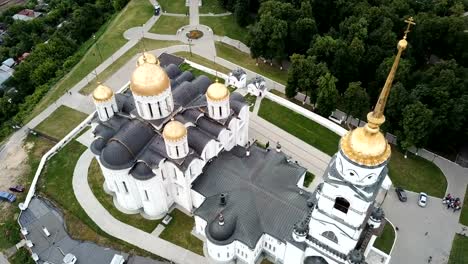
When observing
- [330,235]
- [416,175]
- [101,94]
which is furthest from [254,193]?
[416,175]

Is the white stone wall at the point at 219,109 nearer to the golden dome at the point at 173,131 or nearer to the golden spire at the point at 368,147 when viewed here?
the golden dome at the point at 173,131

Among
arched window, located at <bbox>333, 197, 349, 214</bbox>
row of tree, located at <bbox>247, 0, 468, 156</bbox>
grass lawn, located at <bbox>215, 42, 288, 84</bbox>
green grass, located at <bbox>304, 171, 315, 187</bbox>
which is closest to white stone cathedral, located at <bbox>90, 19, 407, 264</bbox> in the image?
arched window, located at <bbox>333, 197, 349, 214</bbox>

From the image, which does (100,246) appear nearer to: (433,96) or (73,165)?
(73,165)

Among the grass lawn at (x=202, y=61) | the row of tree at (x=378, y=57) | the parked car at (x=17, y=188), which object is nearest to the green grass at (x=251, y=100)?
the row of tree at (x=378, y=57)

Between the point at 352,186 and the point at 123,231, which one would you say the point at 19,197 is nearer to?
the point at 123,231

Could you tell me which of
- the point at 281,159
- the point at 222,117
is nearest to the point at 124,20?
the point at 222,117

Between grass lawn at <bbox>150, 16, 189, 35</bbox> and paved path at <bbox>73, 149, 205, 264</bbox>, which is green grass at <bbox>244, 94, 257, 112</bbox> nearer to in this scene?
paved path at <bbox>73, 149, 205, 264</bbox>

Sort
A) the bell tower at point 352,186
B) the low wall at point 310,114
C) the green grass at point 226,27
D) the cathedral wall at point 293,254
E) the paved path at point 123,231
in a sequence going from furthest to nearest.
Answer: the green grass at point 226,27 → the low wall at point 310,114 → the paved path at point 123,231 → the cathedral wall at point 293,254 → the bell tower at point 352,186
